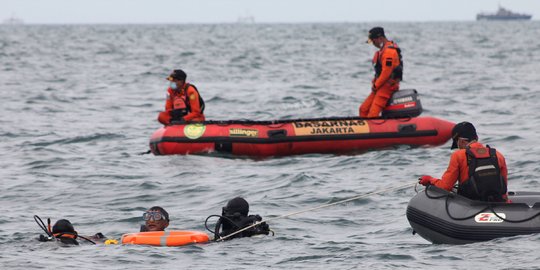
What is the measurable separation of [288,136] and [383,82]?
5.88 feet

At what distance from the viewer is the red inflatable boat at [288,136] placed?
16.5 metres

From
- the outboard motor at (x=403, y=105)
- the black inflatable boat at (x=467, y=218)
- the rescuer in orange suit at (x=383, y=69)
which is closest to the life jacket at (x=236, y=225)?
the black inflatable boat at (x=467, y=218)

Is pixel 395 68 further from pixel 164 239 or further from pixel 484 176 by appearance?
pixel 164 239

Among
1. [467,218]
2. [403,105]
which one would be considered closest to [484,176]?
[467,218]

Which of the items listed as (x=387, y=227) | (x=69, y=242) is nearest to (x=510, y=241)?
(x=387, y=227)

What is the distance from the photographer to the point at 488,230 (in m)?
9.62

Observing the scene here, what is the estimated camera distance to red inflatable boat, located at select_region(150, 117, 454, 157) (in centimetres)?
1652

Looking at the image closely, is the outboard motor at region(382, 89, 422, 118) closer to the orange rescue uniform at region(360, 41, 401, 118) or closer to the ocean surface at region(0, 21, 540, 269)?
the orange rescue uniform at region(360, 41, 401, 118)

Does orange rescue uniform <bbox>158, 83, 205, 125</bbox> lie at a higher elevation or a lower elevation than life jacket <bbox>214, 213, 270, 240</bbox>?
higher

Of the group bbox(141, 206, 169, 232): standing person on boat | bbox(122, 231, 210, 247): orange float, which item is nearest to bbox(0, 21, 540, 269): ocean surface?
bbox(122, 231, 210, 247): orange float

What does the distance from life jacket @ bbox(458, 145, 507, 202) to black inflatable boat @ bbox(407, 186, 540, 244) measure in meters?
0.12

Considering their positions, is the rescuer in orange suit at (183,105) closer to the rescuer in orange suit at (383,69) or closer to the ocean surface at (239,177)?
the ocean surface at (239,177)

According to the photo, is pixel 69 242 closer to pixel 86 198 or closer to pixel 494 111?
pixel 86 198

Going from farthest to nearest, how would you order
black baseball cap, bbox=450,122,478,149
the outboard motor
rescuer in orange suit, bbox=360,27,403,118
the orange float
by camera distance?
the outboard motor, rescuer in orange suit, bbox=360,27,403,118, the orange float, black baseball cap, bbox=450,122,478,149
